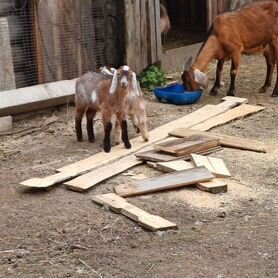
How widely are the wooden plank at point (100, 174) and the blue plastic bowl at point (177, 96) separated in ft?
8.33

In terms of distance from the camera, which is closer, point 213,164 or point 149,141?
point 213,164

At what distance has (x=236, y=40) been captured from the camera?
9078 mm

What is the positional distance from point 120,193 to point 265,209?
3.79ft

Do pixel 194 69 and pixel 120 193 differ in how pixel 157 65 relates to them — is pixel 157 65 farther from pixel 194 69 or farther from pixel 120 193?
pixel 120 193

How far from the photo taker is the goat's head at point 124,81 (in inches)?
244

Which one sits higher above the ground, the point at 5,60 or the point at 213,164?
the point at 5,60

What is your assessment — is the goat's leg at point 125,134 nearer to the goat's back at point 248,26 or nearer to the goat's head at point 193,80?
the goat's head at point 193,80

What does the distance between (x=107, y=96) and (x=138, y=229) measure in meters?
2.15

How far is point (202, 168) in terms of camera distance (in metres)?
5.52

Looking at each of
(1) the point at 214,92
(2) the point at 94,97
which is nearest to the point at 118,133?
(2) the point at 94,97

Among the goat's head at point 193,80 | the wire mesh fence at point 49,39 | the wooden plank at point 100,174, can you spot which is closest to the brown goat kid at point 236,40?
the goat's head at point 193,80

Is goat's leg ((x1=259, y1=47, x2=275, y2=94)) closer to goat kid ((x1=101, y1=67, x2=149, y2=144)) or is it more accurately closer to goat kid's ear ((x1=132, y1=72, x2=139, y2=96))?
goat kid ((x1=101, y1=67, x2=149, y2=144))

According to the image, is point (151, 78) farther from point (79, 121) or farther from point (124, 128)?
point (124, 128)

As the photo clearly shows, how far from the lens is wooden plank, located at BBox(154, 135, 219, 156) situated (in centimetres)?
612
